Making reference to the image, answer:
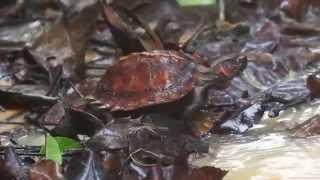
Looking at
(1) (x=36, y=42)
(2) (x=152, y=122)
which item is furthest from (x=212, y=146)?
(1) (x=36, y=42)

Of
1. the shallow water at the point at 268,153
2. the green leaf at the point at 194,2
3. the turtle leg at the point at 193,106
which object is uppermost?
the green leaf at the point at 194,2

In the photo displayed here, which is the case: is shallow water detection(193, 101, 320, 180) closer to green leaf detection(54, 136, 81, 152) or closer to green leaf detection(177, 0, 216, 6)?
green leaf detection(54, 136, 81, 152)

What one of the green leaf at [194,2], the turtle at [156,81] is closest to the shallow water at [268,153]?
the turtle at [156,81]

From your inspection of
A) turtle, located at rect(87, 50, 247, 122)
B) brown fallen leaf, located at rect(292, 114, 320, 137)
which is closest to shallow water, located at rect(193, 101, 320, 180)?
brown fallen leaf, located at rect(292, 114, 320, 137)

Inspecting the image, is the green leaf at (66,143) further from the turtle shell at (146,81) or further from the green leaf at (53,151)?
the turtle shell at (146,81)

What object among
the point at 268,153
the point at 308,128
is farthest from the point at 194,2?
the point at 268,153

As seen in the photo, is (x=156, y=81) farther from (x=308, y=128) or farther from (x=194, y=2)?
(x=194, y=2)
